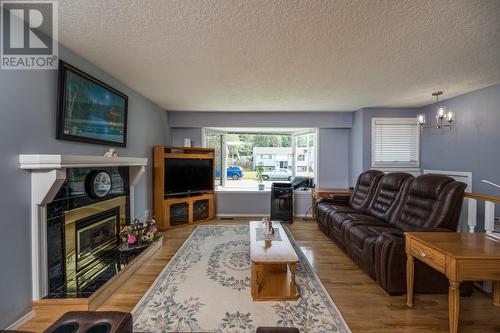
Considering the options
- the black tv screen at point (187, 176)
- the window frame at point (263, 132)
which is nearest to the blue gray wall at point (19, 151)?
the black tv screen at point (187, 176)

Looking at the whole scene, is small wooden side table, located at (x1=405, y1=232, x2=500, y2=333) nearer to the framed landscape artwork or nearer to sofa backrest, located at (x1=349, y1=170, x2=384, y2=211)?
sofa backrest, located at (x1=349, y1=170, x2=384, y2=211)

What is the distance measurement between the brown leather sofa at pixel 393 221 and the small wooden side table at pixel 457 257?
1.10ft

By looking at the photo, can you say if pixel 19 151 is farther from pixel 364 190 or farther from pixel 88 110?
pixel 364 190

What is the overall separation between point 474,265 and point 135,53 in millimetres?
3357

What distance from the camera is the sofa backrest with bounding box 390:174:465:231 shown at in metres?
2.39

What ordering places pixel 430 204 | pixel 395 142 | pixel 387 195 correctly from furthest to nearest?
1. pixel 395 142
2. pixel 387 195
3. pixel 430 204

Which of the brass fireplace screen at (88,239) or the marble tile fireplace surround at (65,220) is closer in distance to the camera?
the marble tile fireplace surround at (65,220)

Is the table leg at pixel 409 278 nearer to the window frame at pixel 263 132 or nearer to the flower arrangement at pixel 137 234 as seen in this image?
the flower arrangement at pixel 137 234

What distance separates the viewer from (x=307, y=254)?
10.6 feet

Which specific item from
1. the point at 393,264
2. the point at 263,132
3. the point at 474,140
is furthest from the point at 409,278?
the point at 263,132

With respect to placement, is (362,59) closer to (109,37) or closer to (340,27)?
(340,27)

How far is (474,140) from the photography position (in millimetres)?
3545

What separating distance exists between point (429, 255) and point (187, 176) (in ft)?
13.2

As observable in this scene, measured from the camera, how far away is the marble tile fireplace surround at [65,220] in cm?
190
